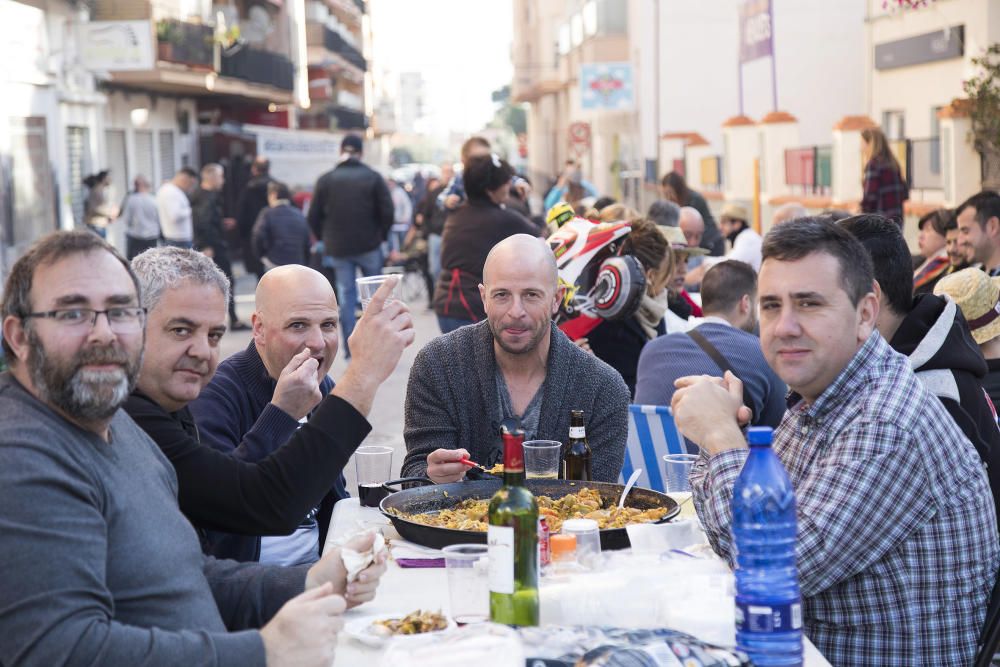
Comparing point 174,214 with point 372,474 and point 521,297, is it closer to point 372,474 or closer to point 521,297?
point 521,297

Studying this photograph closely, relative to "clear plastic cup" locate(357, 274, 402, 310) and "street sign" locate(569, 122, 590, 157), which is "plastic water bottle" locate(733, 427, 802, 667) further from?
"street sign" locate(569, 122, 590, 157)

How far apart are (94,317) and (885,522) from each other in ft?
5.68

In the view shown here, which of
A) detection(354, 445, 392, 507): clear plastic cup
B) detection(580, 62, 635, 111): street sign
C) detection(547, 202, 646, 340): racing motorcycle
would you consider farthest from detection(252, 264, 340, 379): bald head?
detection(580, 62, 635, 111): street sign

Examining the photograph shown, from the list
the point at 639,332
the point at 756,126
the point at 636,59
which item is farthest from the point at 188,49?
the point at 639,332

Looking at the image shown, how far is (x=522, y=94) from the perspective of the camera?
75.8 meters

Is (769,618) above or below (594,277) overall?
below

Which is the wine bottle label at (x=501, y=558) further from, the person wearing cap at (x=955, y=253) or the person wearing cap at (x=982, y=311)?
the person wearing cap at (x=955, y=253)

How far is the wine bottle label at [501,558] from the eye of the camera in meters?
2.61

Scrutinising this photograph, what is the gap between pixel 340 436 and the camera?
3143mm

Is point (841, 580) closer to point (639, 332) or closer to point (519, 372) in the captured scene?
point (519, 372)

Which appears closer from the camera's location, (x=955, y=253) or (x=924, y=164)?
(x=955, y=253)

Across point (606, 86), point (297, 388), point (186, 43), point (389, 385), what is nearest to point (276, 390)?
point (297, 388)

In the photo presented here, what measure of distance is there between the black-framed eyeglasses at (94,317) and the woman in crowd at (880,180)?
31.6 feet

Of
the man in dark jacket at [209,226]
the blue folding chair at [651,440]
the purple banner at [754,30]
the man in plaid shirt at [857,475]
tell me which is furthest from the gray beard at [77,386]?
the purple banner at [754,30]
